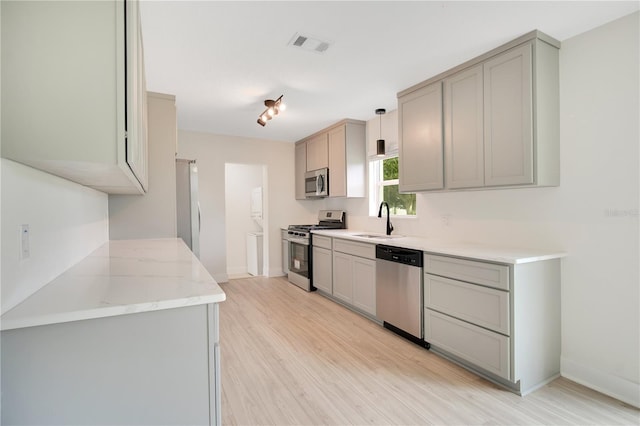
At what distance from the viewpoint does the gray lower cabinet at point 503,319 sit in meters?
2.07

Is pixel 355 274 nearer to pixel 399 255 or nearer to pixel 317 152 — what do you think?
pixel 399 255

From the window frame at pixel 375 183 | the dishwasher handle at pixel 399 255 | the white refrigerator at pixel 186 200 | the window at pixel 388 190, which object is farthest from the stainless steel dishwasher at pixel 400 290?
the white refrigerator at pixel 186 200

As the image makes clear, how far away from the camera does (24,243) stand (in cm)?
112

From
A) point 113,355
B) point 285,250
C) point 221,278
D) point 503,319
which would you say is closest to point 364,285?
point 503,319

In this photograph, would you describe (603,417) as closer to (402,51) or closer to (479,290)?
(479,290)

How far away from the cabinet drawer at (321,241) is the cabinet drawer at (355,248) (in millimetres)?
146

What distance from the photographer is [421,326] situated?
2.72m

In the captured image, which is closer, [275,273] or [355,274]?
[355,274]

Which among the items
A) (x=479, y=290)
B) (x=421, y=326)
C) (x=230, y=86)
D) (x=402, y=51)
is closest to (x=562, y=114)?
(x=402, y=51)

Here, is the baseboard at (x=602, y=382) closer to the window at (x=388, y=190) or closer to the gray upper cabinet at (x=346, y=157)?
the window at (x=388, y=190)

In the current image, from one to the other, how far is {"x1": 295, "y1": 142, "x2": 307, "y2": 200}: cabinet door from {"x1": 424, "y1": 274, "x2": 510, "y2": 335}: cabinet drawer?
321 centimetres

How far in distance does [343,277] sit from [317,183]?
65.7 inches

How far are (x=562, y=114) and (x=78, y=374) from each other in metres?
3.09

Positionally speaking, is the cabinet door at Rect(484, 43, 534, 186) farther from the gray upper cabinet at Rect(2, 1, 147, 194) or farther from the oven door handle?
the oven door handle
